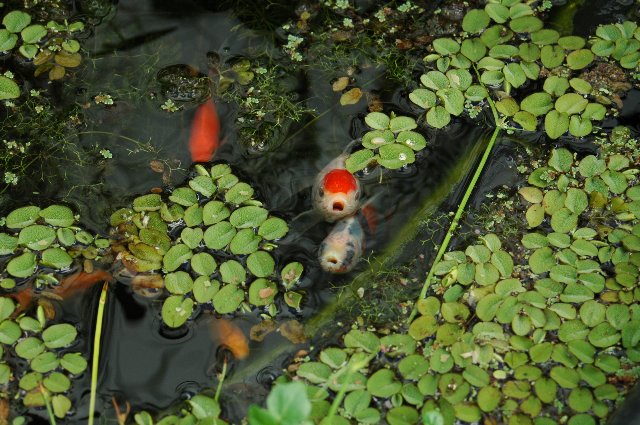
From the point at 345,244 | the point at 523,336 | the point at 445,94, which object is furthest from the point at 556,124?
the point at 345,244

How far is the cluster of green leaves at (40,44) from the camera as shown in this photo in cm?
335

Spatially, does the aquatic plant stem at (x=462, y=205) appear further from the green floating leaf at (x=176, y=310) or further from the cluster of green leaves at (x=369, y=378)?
Result: the green floating leaf at (x=176, y=310)

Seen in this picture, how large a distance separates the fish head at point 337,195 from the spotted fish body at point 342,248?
0.07m

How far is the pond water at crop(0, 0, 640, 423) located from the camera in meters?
2.75

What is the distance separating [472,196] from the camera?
3.10 metres

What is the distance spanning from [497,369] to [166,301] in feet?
4.55

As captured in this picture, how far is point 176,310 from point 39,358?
1.85ft

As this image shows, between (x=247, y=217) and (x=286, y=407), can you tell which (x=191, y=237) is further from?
(x=286, y=407)

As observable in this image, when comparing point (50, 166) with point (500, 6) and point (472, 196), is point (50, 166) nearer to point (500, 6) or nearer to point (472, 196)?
point (472, 196)

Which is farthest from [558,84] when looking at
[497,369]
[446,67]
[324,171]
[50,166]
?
[50,166]

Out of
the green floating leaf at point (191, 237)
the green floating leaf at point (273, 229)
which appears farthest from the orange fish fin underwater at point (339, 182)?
the green floating leaf at point (191, 237)

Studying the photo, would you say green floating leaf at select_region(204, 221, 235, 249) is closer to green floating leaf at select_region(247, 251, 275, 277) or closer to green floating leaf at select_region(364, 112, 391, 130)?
green floating leaf at select_region(247, 251, 275, 277)

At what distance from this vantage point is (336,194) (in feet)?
9.64

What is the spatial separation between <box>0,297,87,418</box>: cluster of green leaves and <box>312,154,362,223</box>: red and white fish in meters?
1.18
